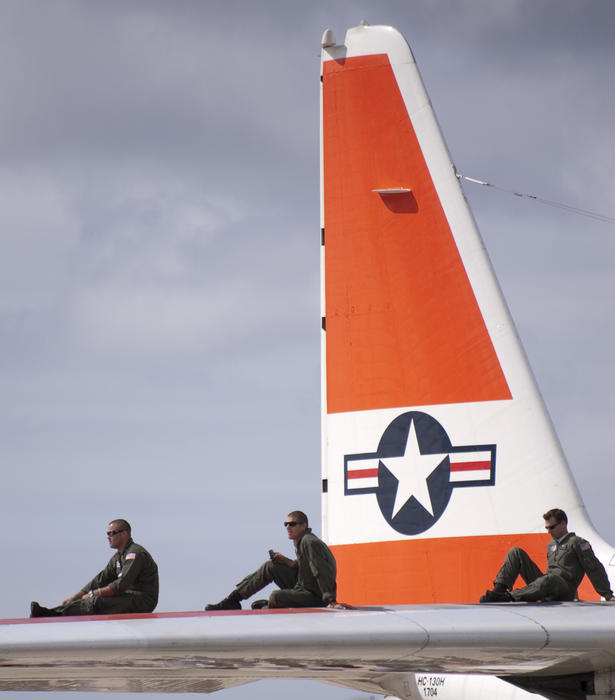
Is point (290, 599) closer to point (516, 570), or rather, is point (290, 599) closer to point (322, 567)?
point (322, 567)

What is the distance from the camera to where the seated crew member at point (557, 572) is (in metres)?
8.71

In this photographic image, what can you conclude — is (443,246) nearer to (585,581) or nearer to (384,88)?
(384,88)

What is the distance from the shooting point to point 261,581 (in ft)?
29.1

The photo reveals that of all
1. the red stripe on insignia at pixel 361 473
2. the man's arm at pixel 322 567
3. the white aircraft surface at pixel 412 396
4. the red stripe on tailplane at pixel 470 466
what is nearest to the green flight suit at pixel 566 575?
the white aircraft surface at pixel 412 396

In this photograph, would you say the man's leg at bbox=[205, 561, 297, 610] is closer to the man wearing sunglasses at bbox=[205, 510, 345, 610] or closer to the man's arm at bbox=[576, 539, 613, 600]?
the man wearing sunglasses at bbox=[205, 510, 345, 610]

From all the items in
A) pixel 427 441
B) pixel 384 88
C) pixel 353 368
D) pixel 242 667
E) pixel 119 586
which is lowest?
pixel 242 667

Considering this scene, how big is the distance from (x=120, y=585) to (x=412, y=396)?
5.08m

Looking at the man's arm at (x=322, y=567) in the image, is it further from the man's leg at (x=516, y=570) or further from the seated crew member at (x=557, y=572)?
the man's leg at (x=516, y=570)

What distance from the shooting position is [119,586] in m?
8.26

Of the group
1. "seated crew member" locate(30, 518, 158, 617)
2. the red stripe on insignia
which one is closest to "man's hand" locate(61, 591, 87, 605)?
"seated crew member" locate(30, 518, 158, 617)

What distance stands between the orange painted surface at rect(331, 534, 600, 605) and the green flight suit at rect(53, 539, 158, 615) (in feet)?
13.0

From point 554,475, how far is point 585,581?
4.29 ft

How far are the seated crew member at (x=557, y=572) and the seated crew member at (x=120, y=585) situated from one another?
296cm

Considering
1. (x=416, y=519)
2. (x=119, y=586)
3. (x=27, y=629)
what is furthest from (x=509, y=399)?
(x=27, y=629)
